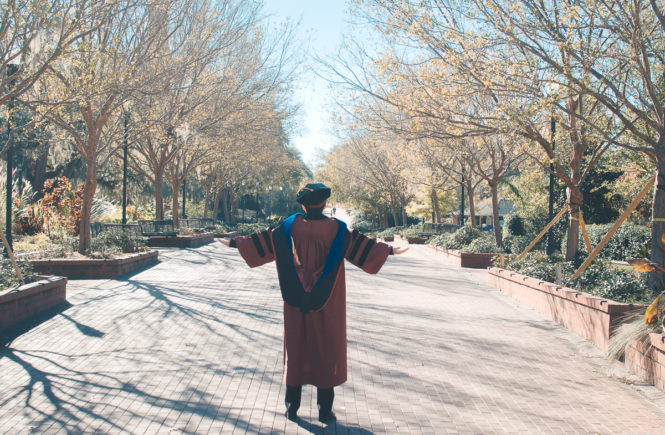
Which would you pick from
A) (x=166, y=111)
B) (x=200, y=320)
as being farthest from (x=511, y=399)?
(x=166, y=111)

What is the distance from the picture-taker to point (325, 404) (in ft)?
15.7

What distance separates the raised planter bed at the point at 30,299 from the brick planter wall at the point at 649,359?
7.46 meters

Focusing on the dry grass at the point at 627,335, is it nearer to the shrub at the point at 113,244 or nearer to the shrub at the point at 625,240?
the shrub at the point at 113,244

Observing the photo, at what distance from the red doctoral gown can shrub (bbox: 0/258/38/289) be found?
5234 millimetres

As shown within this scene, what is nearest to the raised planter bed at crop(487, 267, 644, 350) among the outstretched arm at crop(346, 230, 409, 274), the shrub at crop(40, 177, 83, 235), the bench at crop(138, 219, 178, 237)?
the outstretched arm at crop(346, 230, 409, 274)

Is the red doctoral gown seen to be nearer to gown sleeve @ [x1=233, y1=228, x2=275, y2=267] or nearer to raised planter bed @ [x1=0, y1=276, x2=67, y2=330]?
gown sleeve @ [x1=233, y1=228, x2=275, y2=267]

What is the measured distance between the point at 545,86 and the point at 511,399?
7239mm

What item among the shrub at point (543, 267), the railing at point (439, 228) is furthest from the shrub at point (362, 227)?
the shrub at point (543, 267)

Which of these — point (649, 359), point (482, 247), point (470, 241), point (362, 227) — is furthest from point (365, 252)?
point (362, 227)

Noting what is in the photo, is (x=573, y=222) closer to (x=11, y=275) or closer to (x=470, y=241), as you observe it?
(x=470, y=241)

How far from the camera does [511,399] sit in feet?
18.1

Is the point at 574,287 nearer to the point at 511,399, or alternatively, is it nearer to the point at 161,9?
the point at 511,399

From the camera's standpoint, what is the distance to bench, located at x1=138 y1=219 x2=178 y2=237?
74.9 feet

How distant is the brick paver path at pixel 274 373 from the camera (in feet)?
15.9
